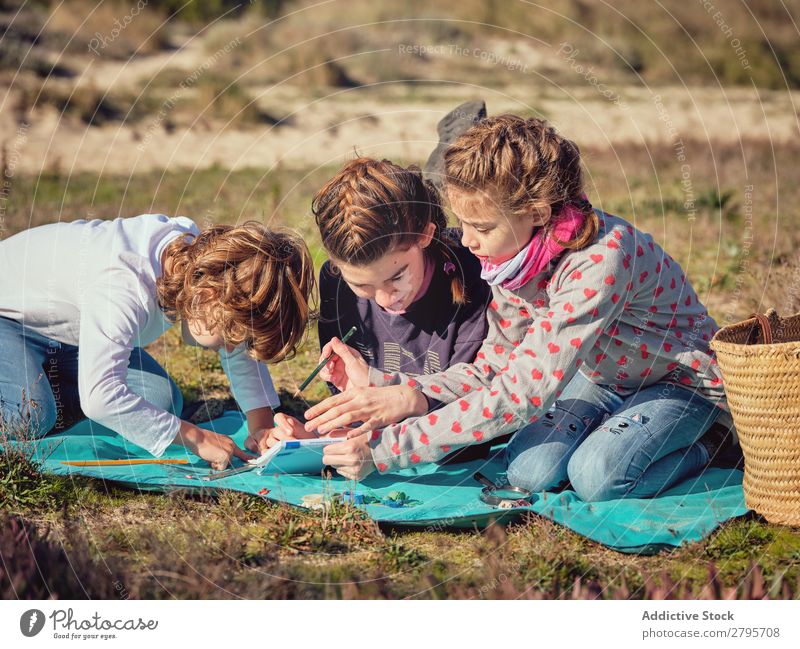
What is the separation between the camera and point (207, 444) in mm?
4438

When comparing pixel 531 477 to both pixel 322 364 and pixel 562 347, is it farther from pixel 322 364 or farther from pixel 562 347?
pixel 322 364

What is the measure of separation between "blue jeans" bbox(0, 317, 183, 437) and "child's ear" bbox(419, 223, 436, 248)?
1654 mm

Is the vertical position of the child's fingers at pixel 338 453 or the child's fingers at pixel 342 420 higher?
the child's fingers at pixel 342 420

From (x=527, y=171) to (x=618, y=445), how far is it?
49.1 inches

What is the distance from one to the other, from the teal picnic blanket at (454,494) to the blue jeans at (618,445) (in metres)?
0.08

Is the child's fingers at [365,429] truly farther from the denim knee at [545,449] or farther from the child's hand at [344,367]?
the denim knee at [545,449]

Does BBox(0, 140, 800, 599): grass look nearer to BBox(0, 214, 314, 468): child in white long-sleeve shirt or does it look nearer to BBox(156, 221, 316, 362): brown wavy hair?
BBox(0, 214, 314, 468): child in white long-sleeve shirt

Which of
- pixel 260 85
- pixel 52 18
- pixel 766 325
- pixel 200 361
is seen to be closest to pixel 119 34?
pixel 52 18

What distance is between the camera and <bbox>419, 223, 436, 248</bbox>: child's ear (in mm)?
4566

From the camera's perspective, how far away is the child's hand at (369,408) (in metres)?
4.19

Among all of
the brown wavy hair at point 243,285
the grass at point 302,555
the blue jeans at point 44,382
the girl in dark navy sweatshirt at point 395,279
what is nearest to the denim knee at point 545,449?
the grass at point 302,555

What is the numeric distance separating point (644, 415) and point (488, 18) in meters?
15.2

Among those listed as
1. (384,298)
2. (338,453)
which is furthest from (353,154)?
(338,453)
